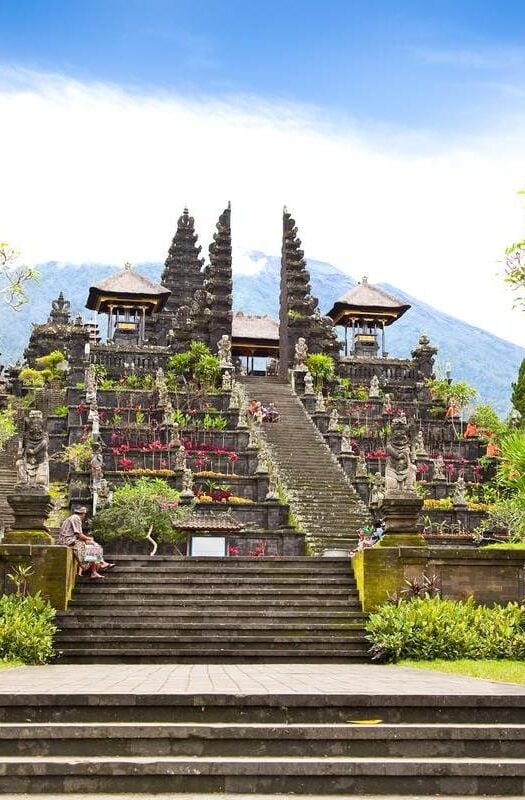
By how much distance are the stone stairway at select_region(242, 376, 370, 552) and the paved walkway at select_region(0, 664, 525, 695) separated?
1162cm

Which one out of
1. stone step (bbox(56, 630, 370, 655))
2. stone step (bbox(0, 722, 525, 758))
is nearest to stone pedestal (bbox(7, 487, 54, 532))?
stone step (bbox(56, 630, 370, 655))

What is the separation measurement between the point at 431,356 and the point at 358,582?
31620 millimetres

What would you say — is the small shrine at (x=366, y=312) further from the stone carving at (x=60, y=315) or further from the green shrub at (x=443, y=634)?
the green shrub at (x=443, y=634)

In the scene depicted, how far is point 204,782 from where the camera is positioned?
317 inches

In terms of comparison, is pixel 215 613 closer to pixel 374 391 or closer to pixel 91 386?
pixel 91 386

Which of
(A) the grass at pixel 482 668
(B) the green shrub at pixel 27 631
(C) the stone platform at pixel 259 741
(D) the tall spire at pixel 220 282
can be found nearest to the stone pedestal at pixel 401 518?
(A) the grass at pixel 482 668

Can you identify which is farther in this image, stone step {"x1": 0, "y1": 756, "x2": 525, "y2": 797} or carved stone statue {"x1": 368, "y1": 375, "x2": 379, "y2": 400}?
carved stone statue {"x1": 368, "y1": 375, "x2": 379, "y2": 400}

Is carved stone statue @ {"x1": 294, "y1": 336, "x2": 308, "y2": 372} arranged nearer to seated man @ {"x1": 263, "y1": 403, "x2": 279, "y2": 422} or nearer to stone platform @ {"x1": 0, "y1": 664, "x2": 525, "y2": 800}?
seated man @ {"x1": 263, "y1": 403, "x2": 279, "y2": 422}

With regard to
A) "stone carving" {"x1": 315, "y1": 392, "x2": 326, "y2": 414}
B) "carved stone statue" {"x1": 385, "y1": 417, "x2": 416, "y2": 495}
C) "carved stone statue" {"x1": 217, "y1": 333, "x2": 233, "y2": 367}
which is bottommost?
"carved stone statue" {"x1": 385, "y1": 417, "x2": 416, "y2": 495}

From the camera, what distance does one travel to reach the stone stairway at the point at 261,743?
26.4 feet

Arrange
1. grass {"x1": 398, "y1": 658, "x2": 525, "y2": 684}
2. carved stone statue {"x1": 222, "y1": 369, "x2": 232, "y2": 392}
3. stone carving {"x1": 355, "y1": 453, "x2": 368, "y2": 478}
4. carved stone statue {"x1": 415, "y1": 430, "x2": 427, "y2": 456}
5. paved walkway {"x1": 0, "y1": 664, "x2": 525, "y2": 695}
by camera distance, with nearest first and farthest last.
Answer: paved walkway {"x1": 0, "y1": 664, "x2": 525, "y2": 695}
grass {"x1": 398, "y1": 658, "x2": 525, "y2": 684}
stone carving {"x1": 355, "y1": 453, "x2": 368, "y2": 478}
carved stone statue {"x1": 415, "y1": 430, "x2": 427, "y2": 456}
carved stone statue {"x1": 222, "y1": 369, "x2": 232, "y2": 392}

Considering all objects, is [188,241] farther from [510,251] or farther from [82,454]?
[510,251]

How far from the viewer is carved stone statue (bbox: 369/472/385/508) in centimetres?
2650

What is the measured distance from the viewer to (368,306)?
2143 inches
